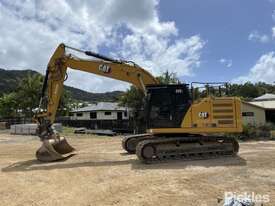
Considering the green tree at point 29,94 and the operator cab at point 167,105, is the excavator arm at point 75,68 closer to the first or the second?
the operator cab at point 167,105

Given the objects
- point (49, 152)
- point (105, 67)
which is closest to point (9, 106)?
point (49, 152)

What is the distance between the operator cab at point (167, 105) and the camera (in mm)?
14867

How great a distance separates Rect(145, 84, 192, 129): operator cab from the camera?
48.8 ft

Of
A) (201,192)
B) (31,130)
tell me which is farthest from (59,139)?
(31,130)

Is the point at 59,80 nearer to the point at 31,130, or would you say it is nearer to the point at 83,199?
the point at 83,199

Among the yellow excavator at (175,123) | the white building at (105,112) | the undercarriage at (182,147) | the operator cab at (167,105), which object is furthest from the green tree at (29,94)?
the operator cab at (167,105)

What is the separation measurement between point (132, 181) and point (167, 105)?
15.5 ft

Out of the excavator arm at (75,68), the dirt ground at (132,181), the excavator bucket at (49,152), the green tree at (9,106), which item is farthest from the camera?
the green tree at (9,106)

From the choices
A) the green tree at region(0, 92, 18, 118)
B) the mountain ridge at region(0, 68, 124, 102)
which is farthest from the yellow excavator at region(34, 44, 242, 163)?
the mountain ridge at region(0, 68, 124, 102)

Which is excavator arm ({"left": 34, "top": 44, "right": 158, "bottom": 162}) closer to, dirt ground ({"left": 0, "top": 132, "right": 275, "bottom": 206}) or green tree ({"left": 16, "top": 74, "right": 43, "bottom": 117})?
dirt ground ({"left": 0, "top": 132, "right": 275, "bottom": 206})

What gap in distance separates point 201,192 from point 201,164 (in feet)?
14.3

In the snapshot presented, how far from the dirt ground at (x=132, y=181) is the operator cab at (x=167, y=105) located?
1.67 metres

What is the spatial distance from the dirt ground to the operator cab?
5.47ft

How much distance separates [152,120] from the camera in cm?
1506
